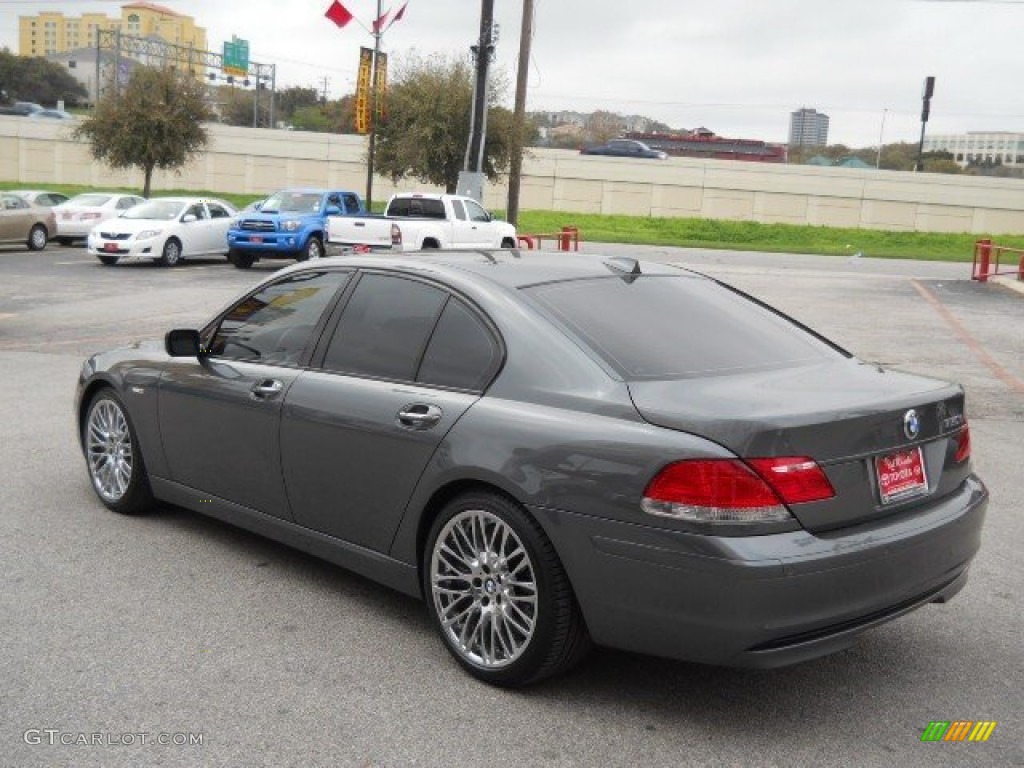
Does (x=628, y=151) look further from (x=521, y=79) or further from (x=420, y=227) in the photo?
(x=420, y=227)

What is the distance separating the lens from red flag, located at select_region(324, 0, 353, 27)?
1484 inches

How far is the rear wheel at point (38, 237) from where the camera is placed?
2927 centimetres

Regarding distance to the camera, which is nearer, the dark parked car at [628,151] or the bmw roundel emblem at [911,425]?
the bmw roundel emblem at [911,425]

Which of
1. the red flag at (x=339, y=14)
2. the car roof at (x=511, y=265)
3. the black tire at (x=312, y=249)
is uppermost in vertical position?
the red flag at (x=339, y=14)

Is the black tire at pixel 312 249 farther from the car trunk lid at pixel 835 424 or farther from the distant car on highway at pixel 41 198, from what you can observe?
the car trunk lid at pixel 835 424

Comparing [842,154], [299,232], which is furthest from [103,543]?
[842,154]

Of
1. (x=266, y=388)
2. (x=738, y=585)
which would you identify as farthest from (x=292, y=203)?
(x=738, y=585)

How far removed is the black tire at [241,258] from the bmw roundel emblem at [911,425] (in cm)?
2321

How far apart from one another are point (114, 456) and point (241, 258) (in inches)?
803

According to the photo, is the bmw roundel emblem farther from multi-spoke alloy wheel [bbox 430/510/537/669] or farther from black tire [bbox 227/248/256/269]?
black tire [bbox 227/248/256/269]

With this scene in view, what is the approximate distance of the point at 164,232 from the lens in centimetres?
2555

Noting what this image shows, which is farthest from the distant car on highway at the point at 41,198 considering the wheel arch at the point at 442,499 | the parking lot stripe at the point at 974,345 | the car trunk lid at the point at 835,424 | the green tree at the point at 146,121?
the car trunk lid at the point at 835,424

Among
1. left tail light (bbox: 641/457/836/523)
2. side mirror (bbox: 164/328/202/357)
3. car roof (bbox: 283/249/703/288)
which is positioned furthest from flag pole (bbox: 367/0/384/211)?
left tail light (bbox: 641/457/836/523)

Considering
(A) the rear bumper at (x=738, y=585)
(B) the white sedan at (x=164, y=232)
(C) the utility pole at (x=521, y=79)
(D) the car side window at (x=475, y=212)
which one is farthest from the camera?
(C) the utility pole at (x=521, y=79)
